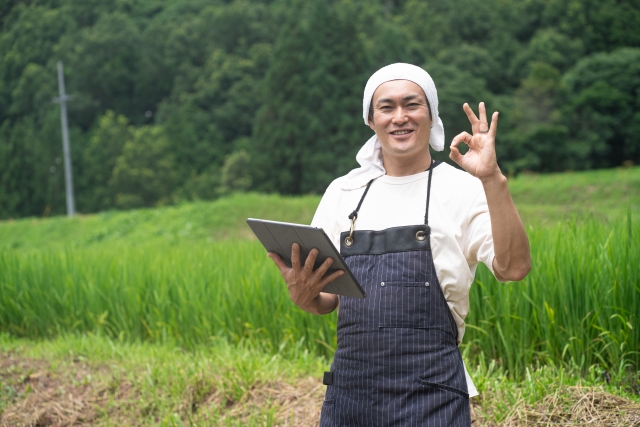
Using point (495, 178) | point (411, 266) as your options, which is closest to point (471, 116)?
point (495, 178)

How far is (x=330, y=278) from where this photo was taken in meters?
1.87

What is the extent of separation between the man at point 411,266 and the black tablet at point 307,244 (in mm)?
29

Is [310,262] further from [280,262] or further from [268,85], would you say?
[268,85]

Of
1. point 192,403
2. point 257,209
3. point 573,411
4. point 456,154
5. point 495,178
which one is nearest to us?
point 495,178

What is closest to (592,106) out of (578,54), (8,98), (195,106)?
(578,54)

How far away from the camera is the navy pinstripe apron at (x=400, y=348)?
183 centimetres

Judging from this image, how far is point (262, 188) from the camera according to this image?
30438 mm

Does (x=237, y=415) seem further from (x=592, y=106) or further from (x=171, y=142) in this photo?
(x=171, y=142)

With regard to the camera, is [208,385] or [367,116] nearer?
[367,116]

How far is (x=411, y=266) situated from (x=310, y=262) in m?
0.27

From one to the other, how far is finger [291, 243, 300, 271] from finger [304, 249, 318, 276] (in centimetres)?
3

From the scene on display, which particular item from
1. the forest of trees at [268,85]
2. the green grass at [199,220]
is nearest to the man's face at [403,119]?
the green grass at [199,220]

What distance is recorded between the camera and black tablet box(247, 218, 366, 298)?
69.7 inches

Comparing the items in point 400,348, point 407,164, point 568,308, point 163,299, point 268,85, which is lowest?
point 163,299
